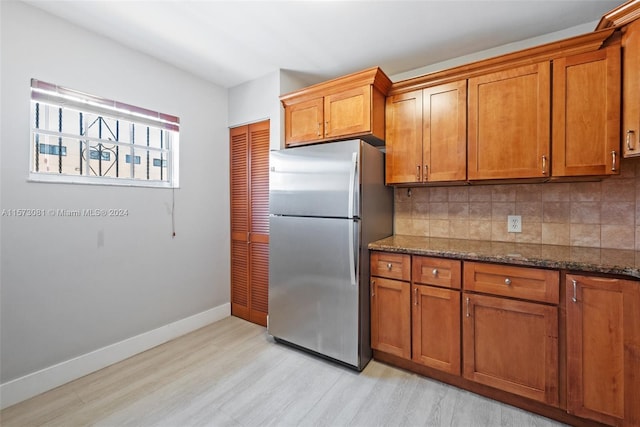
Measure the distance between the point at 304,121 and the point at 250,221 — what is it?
119 cm

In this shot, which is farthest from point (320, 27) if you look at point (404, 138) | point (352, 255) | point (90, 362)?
point (90, 362)

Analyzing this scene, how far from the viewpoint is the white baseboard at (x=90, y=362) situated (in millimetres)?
1718

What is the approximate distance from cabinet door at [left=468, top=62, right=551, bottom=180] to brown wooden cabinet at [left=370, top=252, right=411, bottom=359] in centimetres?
85

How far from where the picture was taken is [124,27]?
2008 mm

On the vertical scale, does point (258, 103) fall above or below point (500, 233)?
above

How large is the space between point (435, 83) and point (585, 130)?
97 cm

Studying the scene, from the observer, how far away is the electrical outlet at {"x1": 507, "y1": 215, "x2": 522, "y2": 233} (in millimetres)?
2107

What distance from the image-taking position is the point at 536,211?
81.1 inches

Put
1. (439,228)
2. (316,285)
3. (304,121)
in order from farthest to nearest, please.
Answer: (304,121)
(439,228)
(316,285)

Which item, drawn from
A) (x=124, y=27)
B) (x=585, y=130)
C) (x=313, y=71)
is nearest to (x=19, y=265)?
(x=124, y=27)

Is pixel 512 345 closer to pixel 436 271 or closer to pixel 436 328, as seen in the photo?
pixel 436 328

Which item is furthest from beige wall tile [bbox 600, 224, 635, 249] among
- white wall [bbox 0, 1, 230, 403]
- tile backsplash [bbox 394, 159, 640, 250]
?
white wall [bbox 0, 1, 230, 403]

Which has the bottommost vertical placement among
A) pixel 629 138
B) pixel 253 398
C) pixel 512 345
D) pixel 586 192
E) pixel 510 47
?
pixel 253 398

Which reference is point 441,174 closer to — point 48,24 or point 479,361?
point 479,361
